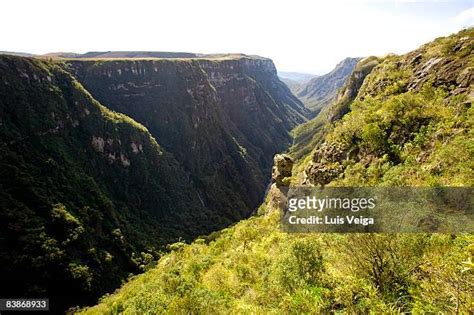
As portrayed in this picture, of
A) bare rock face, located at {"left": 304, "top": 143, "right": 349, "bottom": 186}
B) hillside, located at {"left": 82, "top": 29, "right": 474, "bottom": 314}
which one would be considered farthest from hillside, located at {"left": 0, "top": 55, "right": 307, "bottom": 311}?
bare rock face, located at {"left": 304, "top": 143, "right": 349, "bottom": 186}

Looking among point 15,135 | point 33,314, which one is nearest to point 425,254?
point 33,314

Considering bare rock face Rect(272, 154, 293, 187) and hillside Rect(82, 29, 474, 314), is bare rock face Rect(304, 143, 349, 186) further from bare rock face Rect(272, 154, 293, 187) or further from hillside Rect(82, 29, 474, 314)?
bare rock face Rect(272, 154, 293, 187)

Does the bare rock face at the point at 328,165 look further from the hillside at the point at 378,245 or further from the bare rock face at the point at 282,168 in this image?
the bare rock face at the point at 282,168

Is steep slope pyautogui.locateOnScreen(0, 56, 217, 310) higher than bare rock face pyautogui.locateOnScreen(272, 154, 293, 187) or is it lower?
lower

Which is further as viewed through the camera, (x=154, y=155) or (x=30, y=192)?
(x=154, y=155)

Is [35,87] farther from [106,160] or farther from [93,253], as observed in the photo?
[93,253]

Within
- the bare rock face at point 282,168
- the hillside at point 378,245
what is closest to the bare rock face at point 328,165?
the hillside at point 378,245
